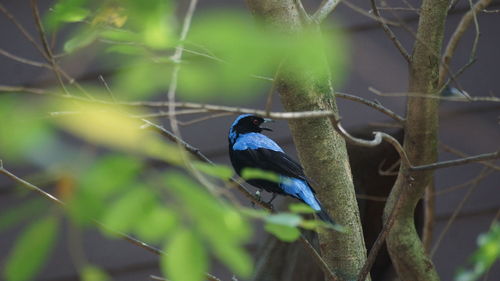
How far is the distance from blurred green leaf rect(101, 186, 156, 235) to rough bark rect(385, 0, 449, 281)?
71.3 inches

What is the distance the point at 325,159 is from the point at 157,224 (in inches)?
63.5

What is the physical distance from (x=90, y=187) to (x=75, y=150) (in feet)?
0.33

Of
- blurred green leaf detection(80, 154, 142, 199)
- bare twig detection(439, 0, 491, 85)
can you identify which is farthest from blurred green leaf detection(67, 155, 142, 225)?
bare twig detection(439, 0, 491, 85)

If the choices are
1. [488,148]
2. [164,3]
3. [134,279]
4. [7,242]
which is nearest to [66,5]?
[164,3]

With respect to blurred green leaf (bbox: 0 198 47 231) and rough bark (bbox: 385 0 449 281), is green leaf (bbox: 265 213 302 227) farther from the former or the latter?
rough bark (bbox: 385 0 449 281)

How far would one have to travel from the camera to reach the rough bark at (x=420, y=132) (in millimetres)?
3127

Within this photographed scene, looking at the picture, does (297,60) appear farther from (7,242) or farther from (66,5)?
(7,242)

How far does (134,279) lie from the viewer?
5469mm

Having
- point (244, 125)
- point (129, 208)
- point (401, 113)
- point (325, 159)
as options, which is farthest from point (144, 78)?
point (401, 113)

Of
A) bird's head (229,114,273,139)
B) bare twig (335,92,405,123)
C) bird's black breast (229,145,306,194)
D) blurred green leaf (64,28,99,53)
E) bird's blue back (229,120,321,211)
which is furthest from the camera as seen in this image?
bird's head (229,114,273,139)

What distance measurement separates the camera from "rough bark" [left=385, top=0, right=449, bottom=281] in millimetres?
3127

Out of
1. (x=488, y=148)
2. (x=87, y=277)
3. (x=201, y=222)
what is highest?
(x=201, y=222)

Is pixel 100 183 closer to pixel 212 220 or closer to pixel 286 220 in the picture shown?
pixel 212 220

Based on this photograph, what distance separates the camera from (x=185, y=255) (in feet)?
4.38
